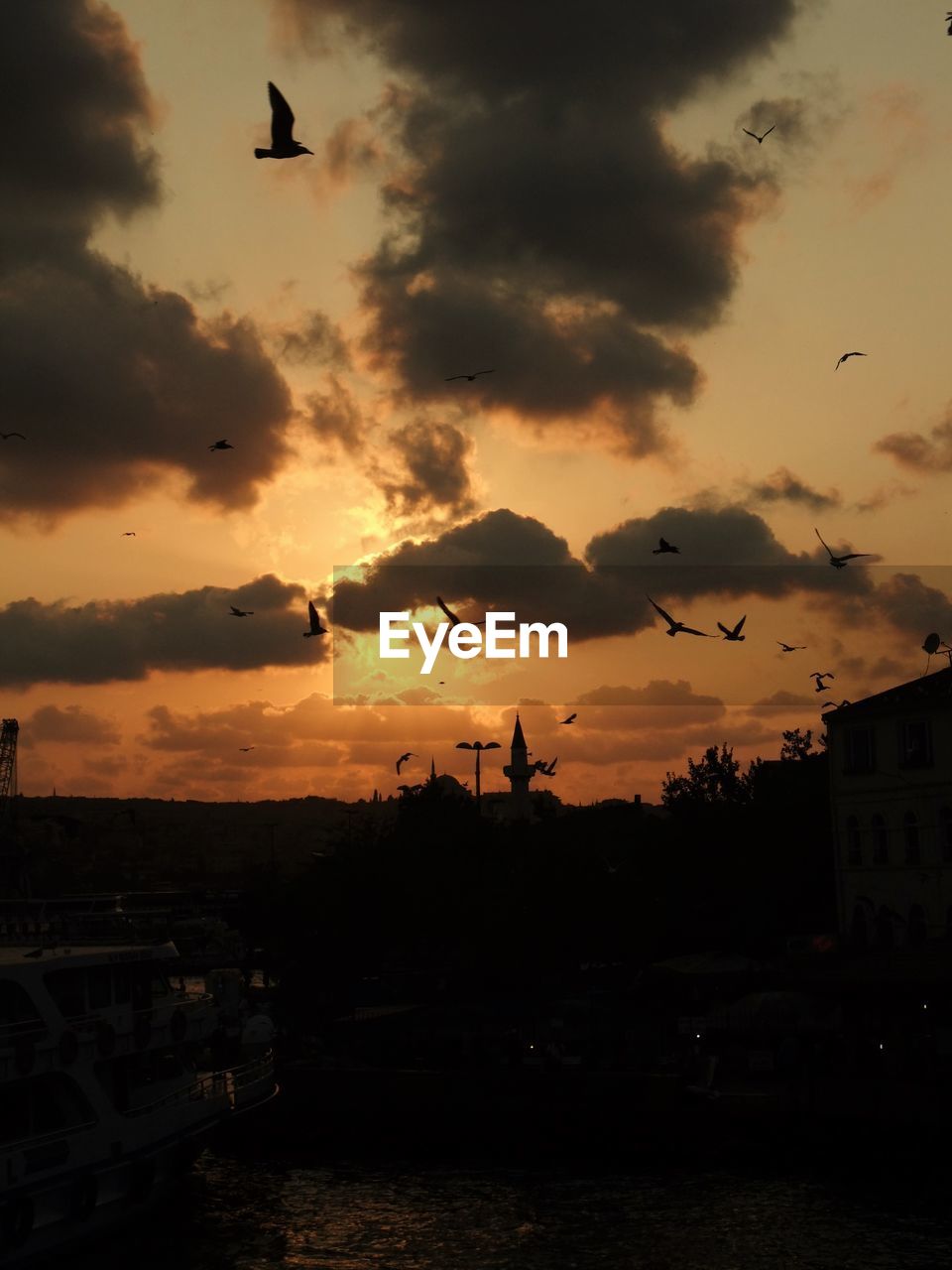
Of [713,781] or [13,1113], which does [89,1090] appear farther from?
[713,781]

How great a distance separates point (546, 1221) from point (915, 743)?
26.4 m

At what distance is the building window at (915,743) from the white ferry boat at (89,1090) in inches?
1129

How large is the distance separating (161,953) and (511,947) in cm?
2941

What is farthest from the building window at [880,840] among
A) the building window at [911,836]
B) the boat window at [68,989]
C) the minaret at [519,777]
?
the minaret at [519,777]

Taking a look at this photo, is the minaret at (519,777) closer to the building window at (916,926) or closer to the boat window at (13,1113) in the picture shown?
the building window at (916,926)

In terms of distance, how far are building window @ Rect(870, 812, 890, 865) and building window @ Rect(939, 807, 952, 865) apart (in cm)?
319

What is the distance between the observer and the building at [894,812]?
51438 millimetres

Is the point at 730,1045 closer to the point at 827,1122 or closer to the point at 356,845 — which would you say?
the point at 827,1122

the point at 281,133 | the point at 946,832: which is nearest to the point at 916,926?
the point at 946,832

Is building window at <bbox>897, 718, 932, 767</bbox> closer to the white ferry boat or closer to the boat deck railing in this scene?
the boat deck railing

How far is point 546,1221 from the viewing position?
3288cm

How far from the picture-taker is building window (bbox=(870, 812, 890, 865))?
54375 millimetres

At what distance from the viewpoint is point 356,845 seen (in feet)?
310

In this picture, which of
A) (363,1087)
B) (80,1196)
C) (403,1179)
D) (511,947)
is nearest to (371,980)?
(511,947)
